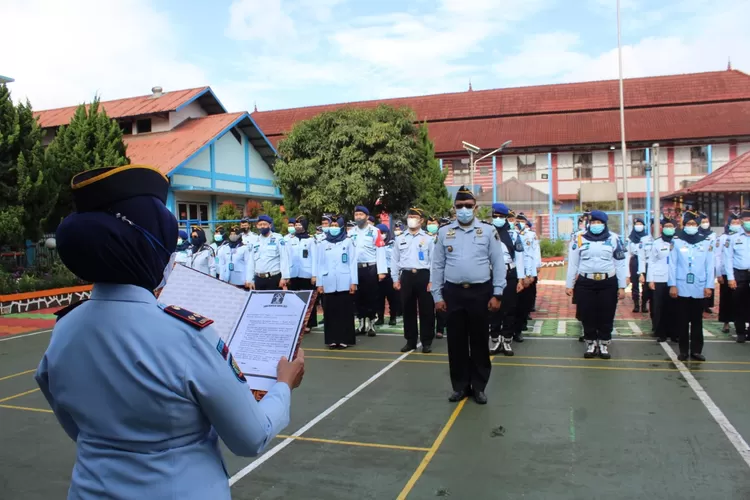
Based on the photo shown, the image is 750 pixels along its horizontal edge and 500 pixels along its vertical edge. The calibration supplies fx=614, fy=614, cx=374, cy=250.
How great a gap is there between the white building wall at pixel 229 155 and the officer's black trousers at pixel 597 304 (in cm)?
2013

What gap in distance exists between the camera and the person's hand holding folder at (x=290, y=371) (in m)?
1.94

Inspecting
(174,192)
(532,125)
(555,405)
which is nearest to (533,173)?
(532,125)

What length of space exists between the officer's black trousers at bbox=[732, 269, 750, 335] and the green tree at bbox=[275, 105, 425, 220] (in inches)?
605

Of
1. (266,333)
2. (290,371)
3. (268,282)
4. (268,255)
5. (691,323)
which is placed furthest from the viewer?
(268,282)

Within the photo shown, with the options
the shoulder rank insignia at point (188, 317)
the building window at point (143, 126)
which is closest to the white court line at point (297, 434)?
the shoulder rank insignia at point (188, 317)

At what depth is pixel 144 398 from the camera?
61.8 inches

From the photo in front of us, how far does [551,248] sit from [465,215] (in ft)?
70.9

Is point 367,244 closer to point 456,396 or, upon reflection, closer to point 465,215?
point 465,215

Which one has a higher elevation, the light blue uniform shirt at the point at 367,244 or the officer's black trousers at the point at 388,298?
the light blue uniform shirt at the point at 367,244

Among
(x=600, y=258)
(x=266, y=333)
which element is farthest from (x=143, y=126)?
(x=266, y=333)

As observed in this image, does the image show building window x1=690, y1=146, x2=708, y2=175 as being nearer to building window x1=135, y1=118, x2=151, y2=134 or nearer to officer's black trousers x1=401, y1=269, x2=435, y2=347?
building window x1=135, y1=118, x2=151, y2=134

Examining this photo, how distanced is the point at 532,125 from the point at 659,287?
28567 millimetres

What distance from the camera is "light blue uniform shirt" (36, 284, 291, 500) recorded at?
1572 mm

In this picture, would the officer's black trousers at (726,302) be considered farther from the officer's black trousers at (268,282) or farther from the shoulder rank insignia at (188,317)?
the shoulder rank insignia at (188,317)
